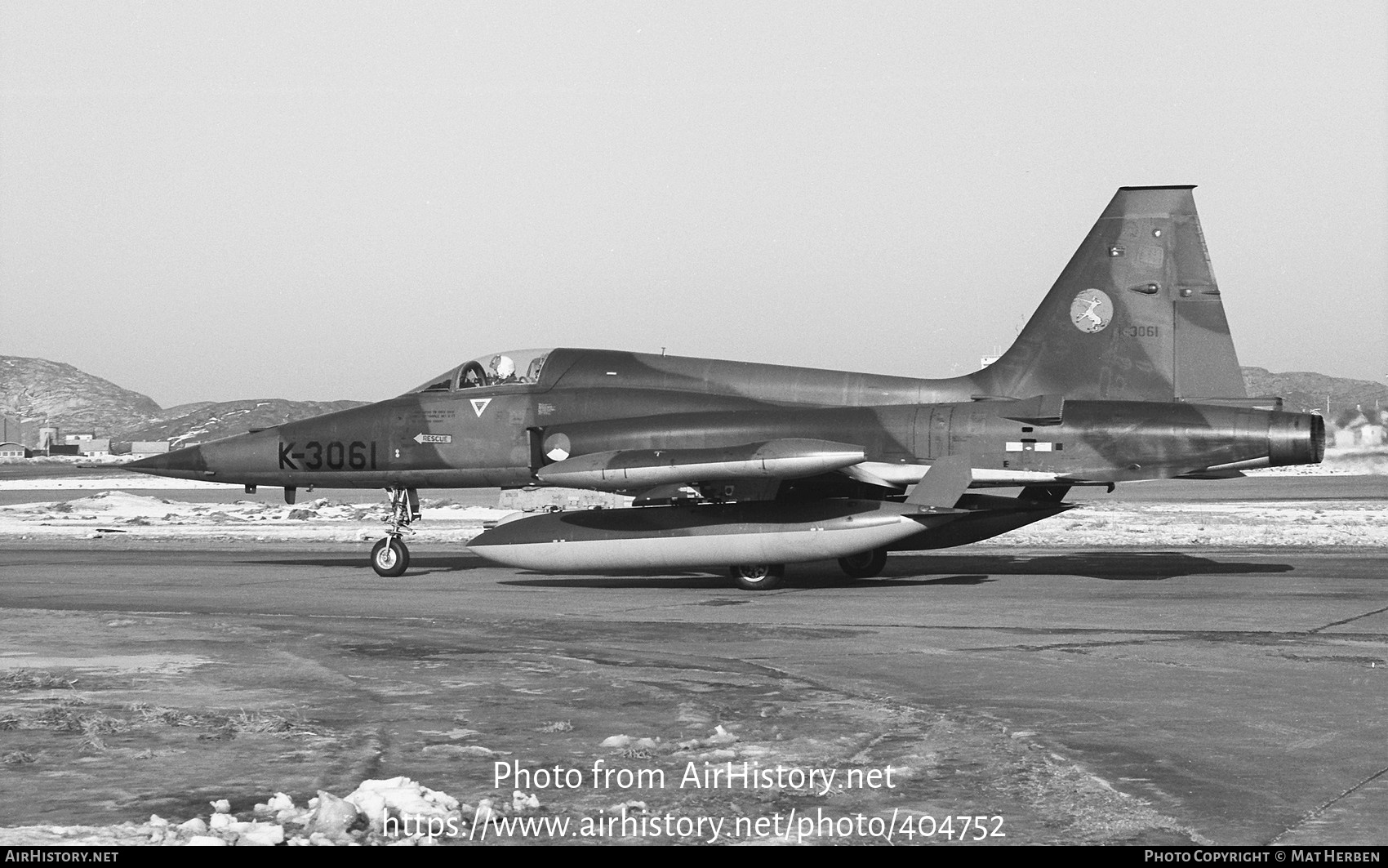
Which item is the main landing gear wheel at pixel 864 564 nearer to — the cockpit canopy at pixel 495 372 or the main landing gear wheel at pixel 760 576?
the main landing gear wheel at pixel 760 576

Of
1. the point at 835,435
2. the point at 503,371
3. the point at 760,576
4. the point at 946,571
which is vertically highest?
the point at 503,371

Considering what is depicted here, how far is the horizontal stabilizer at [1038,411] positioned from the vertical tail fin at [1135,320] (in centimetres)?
109

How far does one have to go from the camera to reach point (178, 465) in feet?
68.4

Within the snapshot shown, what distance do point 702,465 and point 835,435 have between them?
6.44ft

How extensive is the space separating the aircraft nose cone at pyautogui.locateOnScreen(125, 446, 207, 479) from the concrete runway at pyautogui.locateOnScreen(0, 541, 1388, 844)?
1.51 metres

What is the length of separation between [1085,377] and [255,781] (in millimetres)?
13811

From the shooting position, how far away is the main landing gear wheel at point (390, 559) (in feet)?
64.7

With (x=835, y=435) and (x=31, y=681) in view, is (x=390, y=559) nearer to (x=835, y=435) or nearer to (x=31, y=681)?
(x=835, y=435)

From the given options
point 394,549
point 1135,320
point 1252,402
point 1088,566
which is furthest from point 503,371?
point 1252,402

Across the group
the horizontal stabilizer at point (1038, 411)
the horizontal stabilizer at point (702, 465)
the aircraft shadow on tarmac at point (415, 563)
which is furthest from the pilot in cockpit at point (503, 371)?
the horizontal stabilizer at point (1038, 411)

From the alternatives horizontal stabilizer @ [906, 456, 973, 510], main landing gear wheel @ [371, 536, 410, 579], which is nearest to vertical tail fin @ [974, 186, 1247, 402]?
horizontal stabilizer @ [906, 456, 973, 510]

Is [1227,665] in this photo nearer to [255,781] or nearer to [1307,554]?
[255,781]

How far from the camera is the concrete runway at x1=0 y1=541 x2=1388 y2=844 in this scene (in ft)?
22.8
